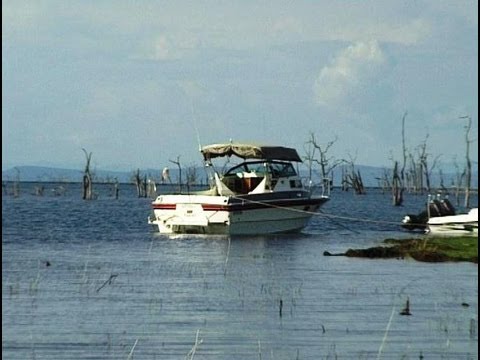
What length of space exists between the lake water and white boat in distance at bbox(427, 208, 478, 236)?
7.90 meters

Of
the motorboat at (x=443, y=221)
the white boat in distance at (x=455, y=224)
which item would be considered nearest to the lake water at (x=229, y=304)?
the white boat in distance at (x=455, y=224)

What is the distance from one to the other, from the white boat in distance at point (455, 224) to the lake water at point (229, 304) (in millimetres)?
7898

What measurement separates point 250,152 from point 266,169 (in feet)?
Result: 2.97

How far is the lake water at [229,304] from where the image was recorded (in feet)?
51.5

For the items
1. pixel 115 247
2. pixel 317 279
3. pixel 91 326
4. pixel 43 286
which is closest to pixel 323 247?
pixel 115 247

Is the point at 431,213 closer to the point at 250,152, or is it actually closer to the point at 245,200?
the point at 250,152

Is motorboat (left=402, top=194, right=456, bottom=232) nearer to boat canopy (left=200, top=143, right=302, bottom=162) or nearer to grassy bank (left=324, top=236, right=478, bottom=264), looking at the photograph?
boat canopy (left=200, top=143, right=302, bottom=162)

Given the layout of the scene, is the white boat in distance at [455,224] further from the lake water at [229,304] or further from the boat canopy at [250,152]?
the lake water at [229,304]

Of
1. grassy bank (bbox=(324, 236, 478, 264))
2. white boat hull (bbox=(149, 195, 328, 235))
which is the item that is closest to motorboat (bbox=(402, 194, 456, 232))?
white boat hull (bbox=(149, 195, 328, 235))

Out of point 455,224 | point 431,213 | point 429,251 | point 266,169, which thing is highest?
point 266,169

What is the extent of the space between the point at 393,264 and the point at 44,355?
586 inches

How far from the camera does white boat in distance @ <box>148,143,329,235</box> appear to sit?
3881 cm

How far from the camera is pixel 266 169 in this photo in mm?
40500

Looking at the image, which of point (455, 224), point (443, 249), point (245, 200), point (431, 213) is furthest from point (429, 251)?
point (431, 213)
